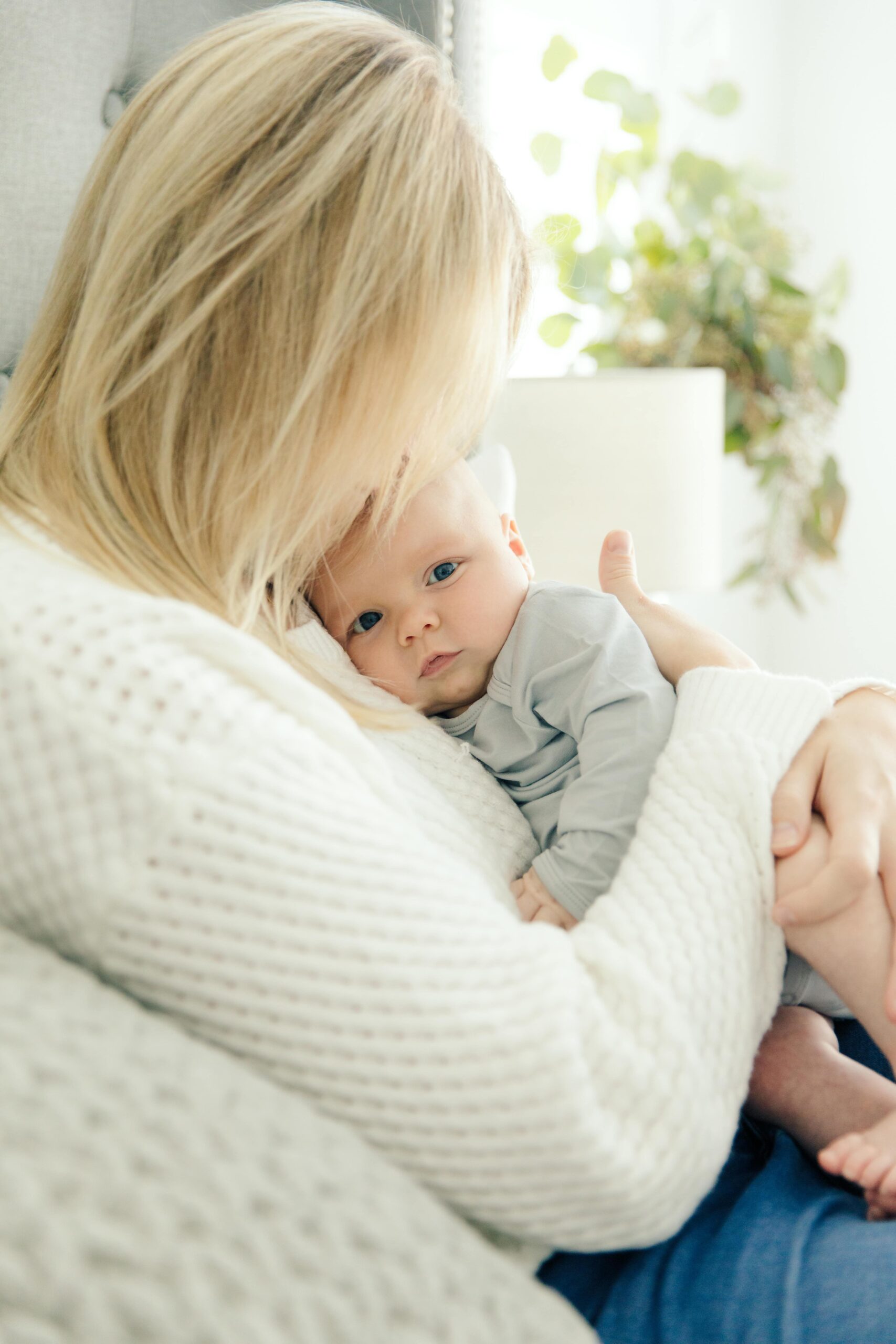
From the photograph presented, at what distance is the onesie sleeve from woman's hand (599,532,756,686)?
3 centimetres

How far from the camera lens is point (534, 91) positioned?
2.62 meters

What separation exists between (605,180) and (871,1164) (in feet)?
8.22

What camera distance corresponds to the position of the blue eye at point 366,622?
98 cm

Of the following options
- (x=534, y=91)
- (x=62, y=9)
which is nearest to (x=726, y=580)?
(x=534, y=91)

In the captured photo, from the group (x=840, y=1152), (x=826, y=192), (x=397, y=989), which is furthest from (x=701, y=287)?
(x=397, y=989)

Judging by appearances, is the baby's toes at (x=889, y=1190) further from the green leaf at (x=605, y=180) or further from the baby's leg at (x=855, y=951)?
the green leaf at (x=605, y=180)

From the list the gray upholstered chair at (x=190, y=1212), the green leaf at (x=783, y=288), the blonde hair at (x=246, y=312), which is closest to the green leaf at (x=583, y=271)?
the green leaf at (x=783, y=288)

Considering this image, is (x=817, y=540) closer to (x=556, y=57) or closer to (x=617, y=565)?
(x=556, y=57)

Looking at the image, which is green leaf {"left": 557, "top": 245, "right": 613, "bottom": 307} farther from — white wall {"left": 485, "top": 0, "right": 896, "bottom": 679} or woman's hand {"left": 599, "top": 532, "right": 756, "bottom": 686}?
woman's hand {"left": 599, "top": 532, "right": 756, "bottom": 686}

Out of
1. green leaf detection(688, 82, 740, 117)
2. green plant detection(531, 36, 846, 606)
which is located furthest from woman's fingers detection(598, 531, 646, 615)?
green leaf detection(688, 82, 740, 117)

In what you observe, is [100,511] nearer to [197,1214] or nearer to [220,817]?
[220,817]

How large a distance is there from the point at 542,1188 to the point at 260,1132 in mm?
174

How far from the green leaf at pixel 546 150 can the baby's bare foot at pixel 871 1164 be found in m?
2.40

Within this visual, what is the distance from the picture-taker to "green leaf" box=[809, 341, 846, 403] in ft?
9.29
